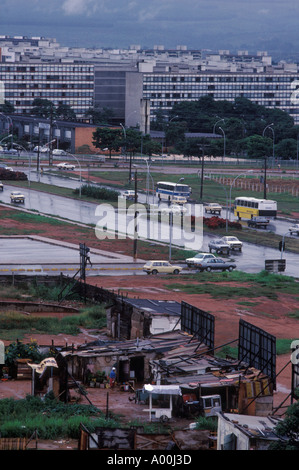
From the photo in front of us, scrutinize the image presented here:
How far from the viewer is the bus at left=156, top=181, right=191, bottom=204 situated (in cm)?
9483

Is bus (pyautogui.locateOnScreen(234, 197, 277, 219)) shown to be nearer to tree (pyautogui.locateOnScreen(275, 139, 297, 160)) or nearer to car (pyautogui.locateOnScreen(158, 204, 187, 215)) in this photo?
car (pyautogui.locateOnScreen(158, 204, 187, 215))

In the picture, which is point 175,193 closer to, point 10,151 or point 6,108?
point 10,151

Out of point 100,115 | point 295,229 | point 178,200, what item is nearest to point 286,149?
point 100,115

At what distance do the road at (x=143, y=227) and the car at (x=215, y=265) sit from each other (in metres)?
1.07

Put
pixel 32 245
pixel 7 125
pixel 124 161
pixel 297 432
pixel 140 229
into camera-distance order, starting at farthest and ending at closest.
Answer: pixel 7 125 → pixel 124 161 → pixel 140 229 → pixel 32 245 → pixel 297 432

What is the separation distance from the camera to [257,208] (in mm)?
83875

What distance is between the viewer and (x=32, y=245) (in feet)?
230

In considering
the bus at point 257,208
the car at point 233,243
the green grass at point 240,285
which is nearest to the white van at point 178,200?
the bus at point 257,208

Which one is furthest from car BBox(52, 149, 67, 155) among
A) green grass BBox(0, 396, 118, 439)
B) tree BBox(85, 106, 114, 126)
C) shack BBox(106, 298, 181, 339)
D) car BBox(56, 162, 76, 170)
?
green grass BBox(0, 396, 118, 439)

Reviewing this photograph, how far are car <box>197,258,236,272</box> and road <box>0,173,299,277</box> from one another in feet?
3.50
